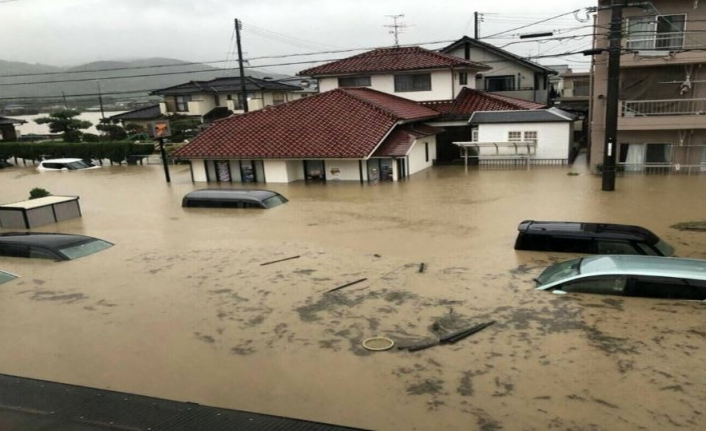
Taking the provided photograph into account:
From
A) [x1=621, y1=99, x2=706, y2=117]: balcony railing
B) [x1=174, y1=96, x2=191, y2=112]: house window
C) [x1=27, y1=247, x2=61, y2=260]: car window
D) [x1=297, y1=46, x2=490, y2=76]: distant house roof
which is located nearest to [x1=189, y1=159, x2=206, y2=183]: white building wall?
[x1=297, y1=46, x2=490, y2=76]: distant house roof

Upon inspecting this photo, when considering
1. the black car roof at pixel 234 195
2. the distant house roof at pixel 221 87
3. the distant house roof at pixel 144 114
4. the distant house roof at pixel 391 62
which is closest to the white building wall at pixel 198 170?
the black car roof at pixel 234 195

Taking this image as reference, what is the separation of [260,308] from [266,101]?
46295 mm

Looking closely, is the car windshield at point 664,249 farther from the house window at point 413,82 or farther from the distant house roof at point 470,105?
the house window at point 413,82

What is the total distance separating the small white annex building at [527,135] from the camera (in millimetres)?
28359

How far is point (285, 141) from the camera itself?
92.4 feet

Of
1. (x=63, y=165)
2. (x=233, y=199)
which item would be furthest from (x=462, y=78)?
(x=63, y=165)

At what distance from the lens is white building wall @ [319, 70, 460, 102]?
32375mm

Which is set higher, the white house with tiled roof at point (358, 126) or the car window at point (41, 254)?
the white house with tiled roof at point (358, 126)

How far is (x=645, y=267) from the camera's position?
9.89m

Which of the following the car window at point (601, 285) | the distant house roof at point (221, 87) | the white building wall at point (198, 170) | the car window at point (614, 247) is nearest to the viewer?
the car window at point (601, 285)

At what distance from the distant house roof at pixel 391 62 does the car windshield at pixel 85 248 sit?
2212 centimetres

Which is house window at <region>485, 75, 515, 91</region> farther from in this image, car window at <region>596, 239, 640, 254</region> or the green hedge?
car window at <region>596, 239, 640, 254</region>

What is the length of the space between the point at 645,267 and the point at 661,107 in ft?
59.5

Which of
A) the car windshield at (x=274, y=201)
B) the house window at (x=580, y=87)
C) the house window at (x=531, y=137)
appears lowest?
the car windshield at (x=274, y=201)
